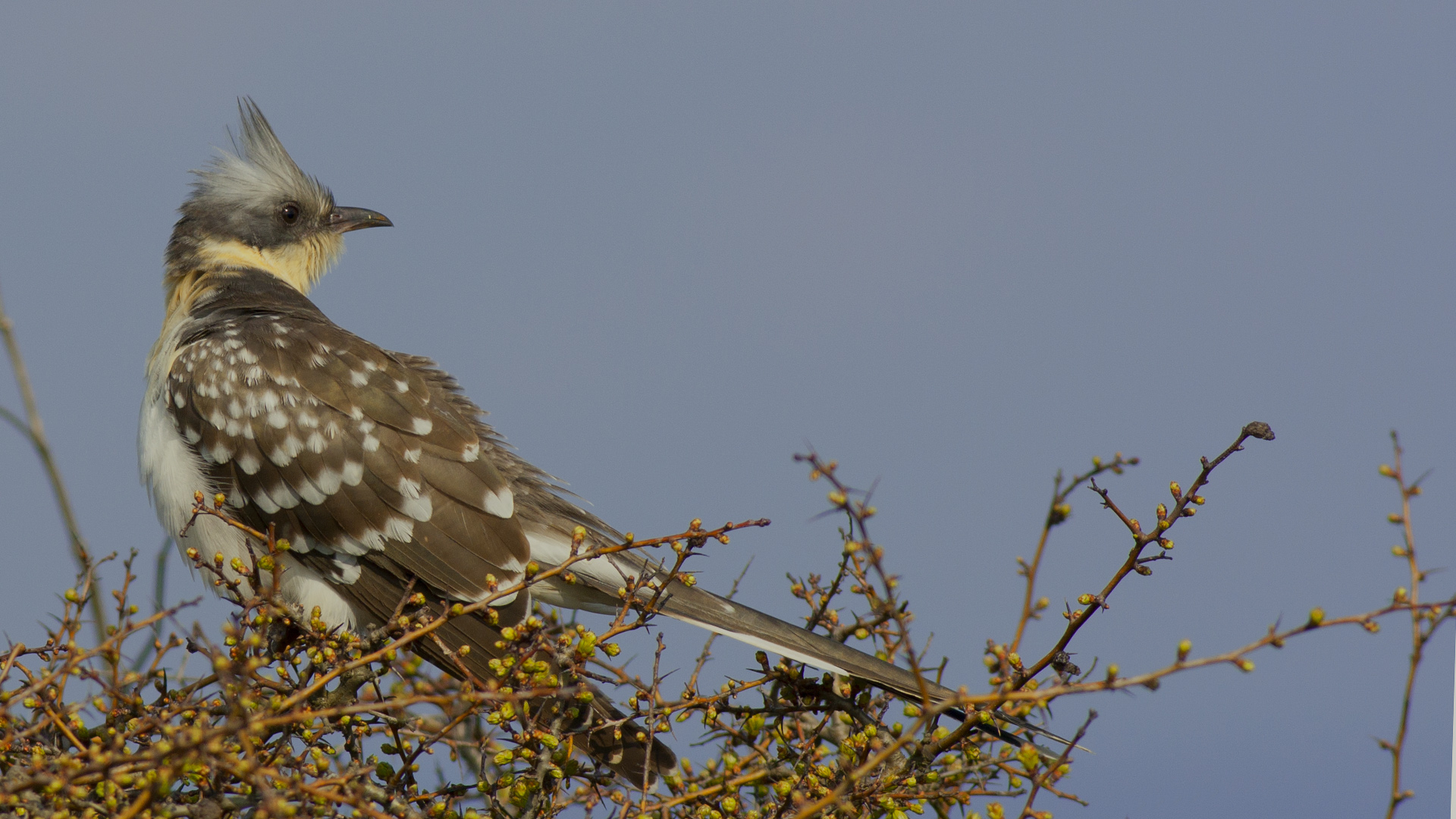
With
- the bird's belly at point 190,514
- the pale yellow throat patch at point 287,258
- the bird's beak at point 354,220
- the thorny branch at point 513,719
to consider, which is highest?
the bird's beak at point 354,220

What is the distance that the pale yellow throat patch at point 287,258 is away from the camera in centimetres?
632

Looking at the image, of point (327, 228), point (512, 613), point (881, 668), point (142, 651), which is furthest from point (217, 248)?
point (881, 668)

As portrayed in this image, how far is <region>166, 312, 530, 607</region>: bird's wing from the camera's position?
4559 mm

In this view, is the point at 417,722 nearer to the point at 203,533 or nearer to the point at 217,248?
the point at 203,533

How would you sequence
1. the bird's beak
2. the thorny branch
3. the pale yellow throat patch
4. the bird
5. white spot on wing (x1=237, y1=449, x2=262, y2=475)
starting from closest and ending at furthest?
the thorny branch → the bird → white spot on wing (x1=237, y1=449, x2=262, y2=475) → the pale yellow throat patch → the bird's beak

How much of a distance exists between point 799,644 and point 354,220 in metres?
4.37

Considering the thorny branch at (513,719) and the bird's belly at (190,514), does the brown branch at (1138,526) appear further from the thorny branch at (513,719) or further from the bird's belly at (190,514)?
the bird's belly at (190,514)

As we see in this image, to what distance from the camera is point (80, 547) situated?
393 centimetres

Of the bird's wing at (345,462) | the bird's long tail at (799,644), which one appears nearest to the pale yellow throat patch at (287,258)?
the bird's wing at (345,462)

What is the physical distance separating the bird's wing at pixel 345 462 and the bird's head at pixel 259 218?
1.57 m

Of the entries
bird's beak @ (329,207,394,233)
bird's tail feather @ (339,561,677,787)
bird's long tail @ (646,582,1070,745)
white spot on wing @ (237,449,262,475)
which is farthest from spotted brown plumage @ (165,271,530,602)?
bird's beak @ (329,207,394,233)

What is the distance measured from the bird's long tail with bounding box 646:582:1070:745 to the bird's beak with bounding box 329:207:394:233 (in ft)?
12.1

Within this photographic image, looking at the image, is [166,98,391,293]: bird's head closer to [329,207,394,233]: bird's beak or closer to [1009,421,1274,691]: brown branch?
[329,207,394,233]: bird's beak

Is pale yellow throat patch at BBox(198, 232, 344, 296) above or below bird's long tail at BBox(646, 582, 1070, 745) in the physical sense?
above
